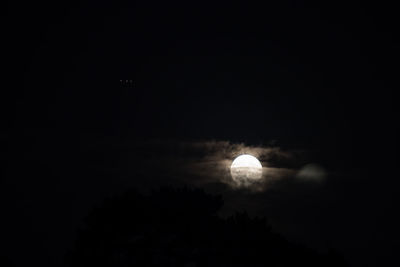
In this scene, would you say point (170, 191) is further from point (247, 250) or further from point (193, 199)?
point (247, 250)

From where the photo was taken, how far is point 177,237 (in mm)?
18109

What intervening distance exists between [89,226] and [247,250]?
8.97 m

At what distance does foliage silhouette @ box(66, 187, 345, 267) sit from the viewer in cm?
1697

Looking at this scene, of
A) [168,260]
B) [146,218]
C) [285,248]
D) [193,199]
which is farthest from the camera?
[193,199]

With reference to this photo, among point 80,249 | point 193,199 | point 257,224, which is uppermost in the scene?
point 193,199

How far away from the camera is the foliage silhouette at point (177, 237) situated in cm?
1697

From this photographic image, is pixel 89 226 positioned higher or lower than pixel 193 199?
lower

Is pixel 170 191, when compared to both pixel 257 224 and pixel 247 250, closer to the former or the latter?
pixel 257 224

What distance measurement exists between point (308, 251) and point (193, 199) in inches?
282

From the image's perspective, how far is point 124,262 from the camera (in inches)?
681

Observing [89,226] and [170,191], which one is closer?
Answer: [89,226]

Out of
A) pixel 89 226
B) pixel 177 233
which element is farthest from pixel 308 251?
pixel 89 226

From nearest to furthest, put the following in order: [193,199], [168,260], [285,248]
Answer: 1. [168,260]
2. [285,248]
3. [193,199]

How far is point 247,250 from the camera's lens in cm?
1738
